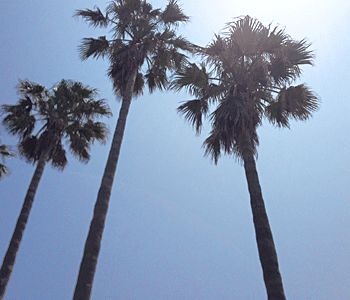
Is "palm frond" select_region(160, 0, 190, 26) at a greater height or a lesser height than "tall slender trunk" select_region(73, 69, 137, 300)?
greater

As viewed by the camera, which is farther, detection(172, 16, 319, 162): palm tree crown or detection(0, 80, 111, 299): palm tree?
detection(0, 80, 111, 299): palm tree

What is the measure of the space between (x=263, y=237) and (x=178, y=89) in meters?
6.74

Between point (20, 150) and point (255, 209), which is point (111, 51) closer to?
point (20, 150)

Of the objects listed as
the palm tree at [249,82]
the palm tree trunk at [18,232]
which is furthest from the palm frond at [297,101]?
the palm tree trunk at [18,232]

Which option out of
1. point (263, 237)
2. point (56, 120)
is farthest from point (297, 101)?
point (56, 120)

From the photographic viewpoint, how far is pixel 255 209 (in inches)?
333

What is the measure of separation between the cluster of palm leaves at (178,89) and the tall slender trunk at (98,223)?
24 millimetres

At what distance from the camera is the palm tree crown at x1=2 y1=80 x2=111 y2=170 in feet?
53.6

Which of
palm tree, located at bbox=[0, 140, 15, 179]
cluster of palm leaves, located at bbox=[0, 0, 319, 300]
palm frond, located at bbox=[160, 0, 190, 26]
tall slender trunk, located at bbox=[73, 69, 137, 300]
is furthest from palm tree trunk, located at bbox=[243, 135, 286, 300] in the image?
palm tree, located at bbox=[0, 140, 15, 179]

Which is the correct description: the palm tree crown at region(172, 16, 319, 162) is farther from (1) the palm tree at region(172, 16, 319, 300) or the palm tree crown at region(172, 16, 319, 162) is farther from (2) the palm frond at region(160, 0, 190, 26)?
(2) the palm frond at region(160, 0, 190, 26)

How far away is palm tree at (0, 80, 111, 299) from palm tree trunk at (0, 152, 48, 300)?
1667mm

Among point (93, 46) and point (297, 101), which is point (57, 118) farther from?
point (297, 101)

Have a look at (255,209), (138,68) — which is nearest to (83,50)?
(138,68)

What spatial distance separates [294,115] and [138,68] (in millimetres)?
6849
